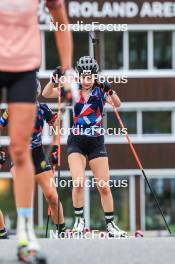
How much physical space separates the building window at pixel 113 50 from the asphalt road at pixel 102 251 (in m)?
28.4

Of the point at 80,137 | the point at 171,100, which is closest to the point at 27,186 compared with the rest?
the point at 80,137

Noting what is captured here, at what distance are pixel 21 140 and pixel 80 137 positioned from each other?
5179mm

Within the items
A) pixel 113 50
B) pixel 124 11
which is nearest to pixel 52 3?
pixel 124 11

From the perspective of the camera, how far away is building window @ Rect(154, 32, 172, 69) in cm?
3681

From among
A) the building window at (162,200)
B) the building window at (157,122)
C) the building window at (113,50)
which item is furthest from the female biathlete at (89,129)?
the building window at (157,122)

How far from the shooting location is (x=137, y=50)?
122 feet

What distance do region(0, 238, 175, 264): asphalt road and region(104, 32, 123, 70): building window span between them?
28432 millimetres

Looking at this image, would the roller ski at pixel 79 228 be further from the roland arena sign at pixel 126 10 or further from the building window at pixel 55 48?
the roland arena sign at pixel 126 10

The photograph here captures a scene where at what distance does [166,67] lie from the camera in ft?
121

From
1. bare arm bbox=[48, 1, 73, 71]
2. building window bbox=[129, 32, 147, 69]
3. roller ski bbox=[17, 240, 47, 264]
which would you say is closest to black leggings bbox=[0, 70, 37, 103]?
bare arm bbox=[48, 1, 73, 71]

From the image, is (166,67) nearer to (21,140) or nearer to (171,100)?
(171,100)

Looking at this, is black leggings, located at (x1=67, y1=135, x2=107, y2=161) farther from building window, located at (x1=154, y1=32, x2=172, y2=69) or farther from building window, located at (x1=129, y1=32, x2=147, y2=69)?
building window, located at (x1=154, y1=32, x2=172, y2=69)

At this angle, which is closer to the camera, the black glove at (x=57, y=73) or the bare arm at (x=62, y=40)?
the bare arm at (x=62, y=40)

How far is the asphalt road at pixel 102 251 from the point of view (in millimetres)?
6926
